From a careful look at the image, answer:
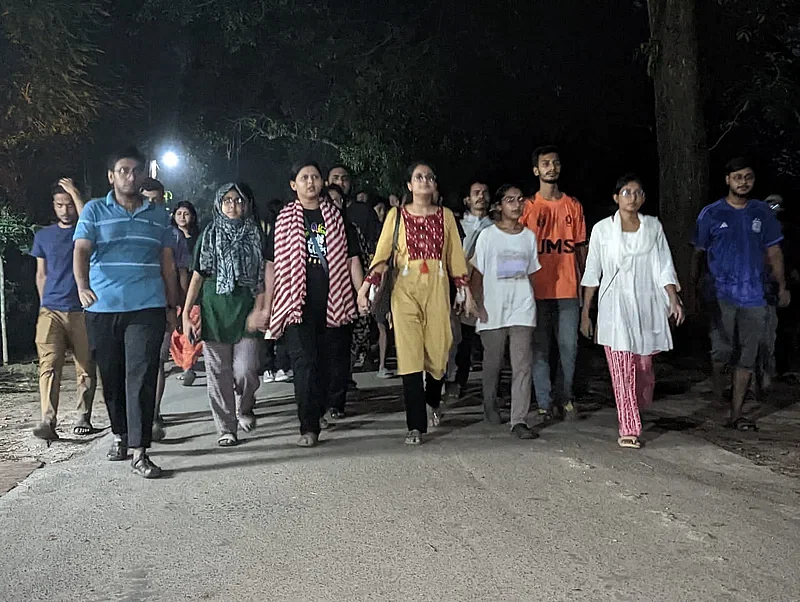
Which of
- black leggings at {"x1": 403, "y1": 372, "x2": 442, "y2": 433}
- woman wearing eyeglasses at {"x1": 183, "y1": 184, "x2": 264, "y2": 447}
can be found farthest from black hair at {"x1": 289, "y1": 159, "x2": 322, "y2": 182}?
black leggings at {"x1": 403, "y1": 372, "x2": 442, "y2": 433}

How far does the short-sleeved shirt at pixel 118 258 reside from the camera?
6.26 metres

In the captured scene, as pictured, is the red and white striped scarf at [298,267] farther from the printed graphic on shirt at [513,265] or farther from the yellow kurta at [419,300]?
the printed graphic on shirt at [513,265]

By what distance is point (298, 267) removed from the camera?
274 inches

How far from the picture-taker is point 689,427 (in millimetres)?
7727

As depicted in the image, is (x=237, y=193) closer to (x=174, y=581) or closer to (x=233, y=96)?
(x=174, y=581)

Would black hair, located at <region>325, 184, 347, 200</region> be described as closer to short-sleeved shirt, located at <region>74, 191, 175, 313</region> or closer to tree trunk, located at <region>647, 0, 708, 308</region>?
short-sleeved shirt, located at <region>74, 191, 175, 313</region>

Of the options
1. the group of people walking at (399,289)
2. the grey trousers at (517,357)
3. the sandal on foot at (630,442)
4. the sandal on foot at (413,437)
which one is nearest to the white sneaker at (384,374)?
the group of people walking at (399,289)

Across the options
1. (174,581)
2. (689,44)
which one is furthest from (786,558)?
(689,44)

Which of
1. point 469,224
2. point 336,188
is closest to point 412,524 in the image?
point 469,224

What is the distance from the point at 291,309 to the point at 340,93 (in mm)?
13186

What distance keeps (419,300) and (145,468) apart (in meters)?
2.34

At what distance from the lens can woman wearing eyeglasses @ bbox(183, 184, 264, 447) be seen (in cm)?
717

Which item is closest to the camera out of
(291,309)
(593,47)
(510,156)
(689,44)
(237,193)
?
(291,309)

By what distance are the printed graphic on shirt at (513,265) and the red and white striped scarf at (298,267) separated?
48.7 inches
